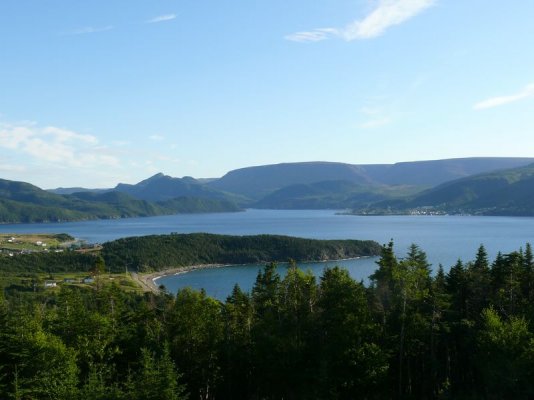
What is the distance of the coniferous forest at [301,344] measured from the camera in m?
19.0

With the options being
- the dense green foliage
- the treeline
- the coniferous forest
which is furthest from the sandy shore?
the coniferous forest

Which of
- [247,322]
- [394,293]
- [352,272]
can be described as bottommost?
[352,272]

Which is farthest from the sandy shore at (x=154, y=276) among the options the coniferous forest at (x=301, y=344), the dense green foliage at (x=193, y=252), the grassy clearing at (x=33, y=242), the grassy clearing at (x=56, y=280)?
the coniferous forest at (x=301, y=344)

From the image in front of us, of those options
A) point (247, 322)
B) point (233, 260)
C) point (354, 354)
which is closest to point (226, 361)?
point (247, 322)

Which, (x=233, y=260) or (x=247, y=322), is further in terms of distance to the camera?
(x=233, y=260)

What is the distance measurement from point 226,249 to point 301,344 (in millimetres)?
108513

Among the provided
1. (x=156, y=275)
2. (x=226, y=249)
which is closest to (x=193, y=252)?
(x=226, y=249)

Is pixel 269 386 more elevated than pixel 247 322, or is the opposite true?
pixel 247 322

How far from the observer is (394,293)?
22516 millimetres

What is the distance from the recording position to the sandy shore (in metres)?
88.1

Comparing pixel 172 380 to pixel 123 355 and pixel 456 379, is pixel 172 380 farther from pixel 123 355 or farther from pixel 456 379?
pixel 456 379

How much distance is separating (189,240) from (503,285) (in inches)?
4210

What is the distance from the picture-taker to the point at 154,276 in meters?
103

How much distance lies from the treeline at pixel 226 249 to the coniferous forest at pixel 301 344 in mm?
90153
